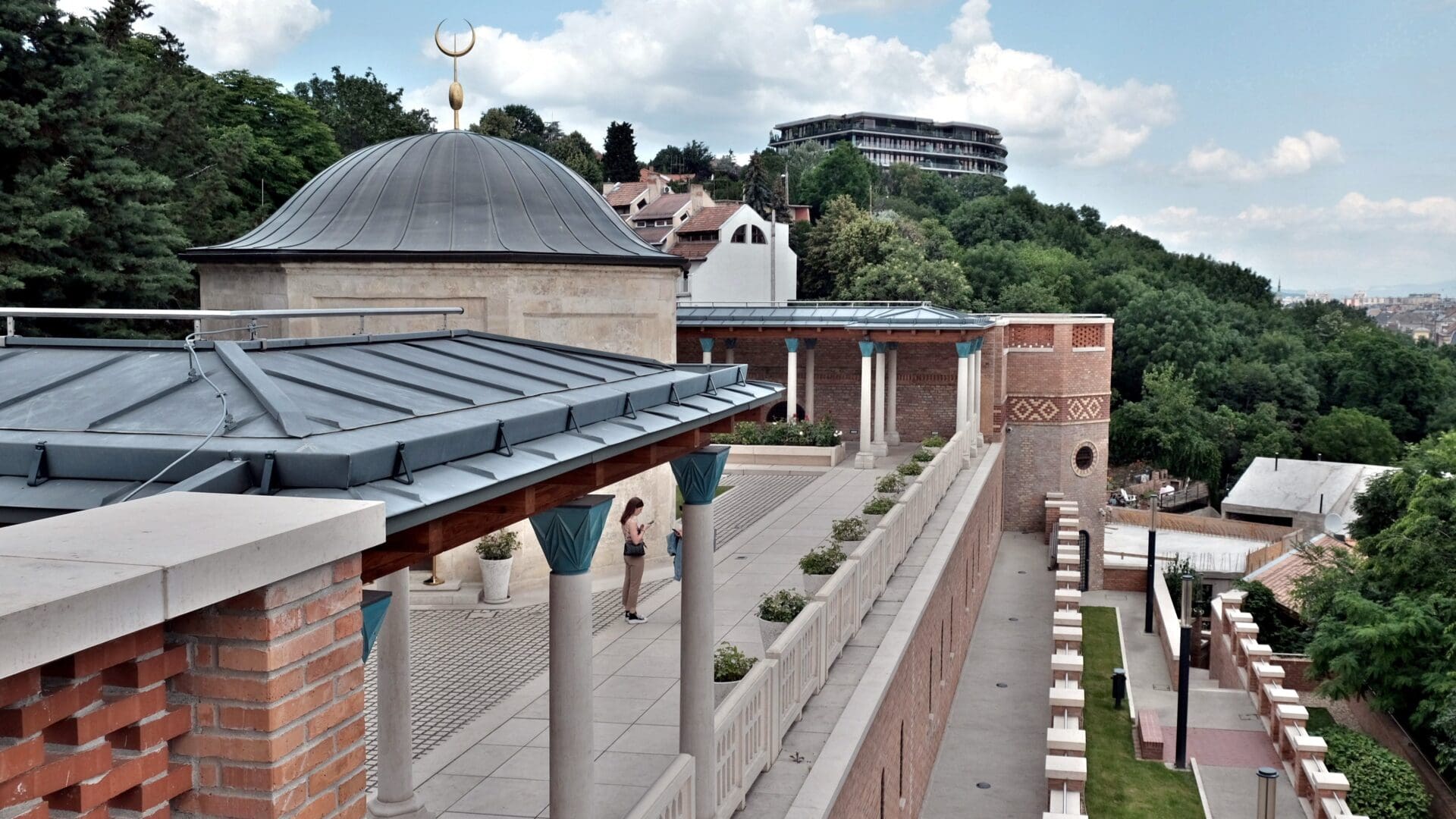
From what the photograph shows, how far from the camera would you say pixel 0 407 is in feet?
16.5

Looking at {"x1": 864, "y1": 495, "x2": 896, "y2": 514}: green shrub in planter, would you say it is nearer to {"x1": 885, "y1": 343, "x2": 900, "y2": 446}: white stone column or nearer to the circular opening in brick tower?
{"x1": 885, "y1": 343, "x2": 900, "y2": 446}: white stone column

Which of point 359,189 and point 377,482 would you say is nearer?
point 377,482

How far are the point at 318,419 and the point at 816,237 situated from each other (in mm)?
65631

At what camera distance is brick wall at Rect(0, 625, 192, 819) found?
9.35 feet

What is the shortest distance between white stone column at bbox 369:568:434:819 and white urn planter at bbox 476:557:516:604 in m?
5.71

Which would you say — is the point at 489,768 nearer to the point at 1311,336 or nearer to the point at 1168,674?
the point at 1168,674

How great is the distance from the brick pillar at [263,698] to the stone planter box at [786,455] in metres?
23.3

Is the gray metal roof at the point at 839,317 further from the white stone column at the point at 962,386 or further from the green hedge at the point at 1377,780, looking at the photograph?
the green hedge at the point at 1377,780

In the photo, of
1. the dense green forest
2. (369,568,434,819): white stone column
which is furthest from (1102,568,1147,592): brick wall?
(369,568,434,819): white stone column

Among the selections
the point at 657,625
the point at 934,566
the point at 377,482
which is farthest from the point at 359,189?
the point at 377,482

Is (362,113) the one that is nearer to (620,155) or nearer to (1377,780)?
(620,155)

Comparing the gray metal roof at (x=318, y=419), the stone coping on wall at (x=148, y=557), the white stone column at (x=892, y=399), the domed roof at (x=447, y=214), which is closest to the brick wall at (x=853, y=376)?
the white stone column at (x=892, y=399)

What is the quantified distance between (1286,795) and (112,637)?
22.2 m

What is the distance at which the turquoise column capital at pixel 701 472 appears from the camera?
324 inches
